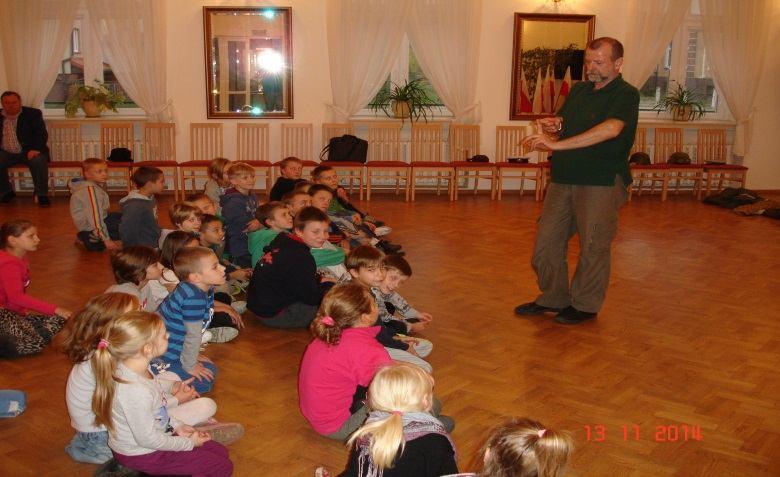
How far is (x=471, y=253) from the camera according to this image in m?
6.73

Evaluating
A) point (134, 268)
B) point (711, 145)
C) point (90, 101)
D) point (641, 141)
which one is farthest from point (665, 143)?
point (134, 268)

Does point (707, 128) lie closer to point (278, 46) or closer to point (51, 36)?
point (278, 46)

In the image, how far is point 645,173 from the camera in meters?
10.9

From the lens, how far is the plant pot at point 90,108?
10141mm

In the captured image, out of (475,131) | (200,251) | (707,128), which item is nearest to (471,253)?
(200,251)

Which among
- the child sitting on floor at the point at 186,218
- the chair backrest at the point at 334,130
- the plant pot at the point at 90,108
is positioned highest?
the plant pot at the point at 90,108

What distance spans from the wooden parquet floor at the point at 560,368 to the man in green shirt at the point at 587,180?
24cm

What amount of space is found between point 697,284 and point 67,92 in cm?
913

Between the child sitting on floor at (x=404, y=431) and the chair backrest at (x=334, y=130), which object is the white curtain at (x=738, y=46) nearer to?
the chair backrest at (x=334, y=130)

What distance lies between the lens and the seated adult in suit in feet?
30.9

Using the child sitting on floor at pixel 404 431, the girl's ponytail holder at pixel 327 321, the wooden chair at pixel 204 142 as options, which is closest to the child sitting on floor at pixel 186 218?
the girl's ponytail holder at pixel 327 321

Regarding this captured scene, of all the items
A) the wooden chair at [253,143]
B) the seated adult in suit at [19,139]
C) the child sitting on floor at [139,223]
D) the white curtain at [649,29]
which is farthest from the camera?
the white curtain at [649,29]

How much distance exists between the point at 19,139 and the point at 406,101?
18.0 ft

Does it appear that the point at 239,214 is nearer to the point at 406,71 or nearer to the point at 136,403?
the point at 136,403
